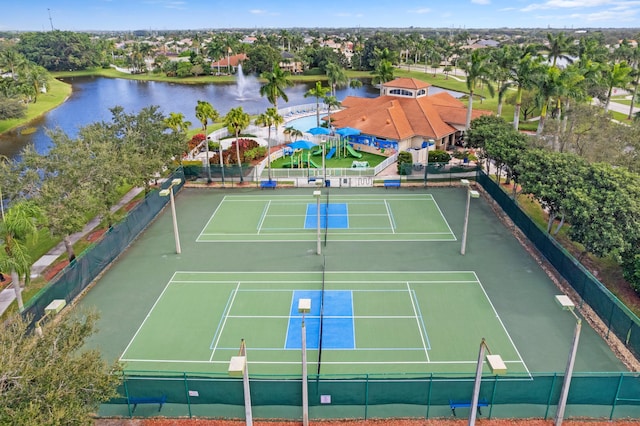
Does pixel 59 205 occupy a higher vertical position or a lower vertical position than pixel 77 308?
higher

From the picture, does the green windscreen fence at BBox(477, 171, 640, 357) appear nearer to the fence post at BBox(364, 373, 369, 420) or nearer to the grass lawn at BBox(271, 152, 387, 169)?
the fence post at BBox(364, 373, 369, 420)

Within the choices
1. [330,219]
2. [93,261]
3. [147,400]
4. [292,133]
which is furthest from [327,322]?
[292,133]

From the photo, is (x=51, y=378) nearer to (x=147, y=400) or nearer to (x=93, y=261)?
(x=147, y=400)

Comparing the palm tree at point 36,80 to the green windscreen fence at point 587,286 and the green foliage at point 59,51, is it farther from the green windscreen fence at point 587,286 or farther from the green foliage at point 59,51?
Result: the green windscreen fence at point 587,286

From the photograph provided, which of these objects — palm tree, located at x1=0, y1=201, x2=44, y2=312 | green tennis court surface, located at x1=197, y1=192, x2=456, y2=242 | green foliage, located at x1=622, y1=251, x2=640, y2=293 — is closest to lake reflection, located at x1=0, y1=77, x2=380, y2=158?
green tennis court surface, located at x1=197, y1=192, x2=456, y2=242

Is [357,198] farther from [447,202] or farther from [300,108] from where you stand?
[300,108]

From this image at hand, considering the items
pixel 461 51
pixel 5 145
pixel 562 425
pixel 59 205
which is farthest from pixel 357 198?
pixel 461 51
